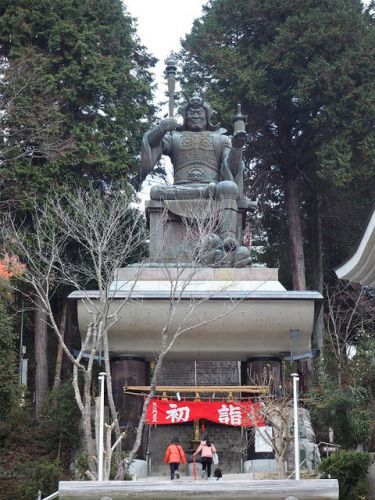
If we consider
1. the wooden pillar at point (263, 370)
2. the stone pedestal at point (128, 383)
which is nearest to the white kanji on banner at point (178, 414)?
the stone pedestal at point (128, 383)

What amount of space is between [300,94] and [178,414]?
13.3 metres

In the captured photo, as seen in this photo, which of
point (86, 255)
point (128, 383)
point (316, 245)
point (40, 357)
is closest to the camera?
point (128, 383)

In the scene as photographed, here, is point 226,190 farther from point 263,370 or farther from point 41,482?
point 41,482

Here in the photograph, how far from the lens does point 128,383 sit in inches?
762

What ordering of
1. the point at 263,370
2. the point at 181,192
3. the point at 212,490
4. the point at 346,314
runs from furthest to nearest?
1. the point at 346,314
2. the point at 181,192
3. the point at 263,370
4. the point at 212,490

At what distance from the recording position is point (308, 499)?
29.5ft

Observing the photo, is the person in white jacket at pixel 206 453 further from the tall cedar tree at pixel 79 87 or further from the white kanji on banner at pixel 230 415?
the tall cedar tree at pixel 79 87

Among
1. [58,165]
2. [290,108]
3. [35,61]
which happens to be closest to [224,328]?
[58,165]

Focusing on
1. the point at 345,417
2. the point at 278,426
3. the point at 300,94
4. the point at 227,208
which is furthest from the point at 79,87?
the point at 278,426

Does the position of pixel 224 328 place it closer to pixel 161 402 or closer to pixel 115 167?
pixel 161 402

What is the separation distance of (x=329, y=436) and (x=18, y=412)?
6818 mm

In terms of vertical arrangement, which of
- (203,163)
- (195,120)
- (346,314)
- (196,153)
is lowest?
(346,314)

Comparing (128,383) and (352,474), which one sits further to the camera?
(128,383)

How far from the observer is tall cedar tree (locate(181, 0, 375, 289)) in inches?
Result: 1102
